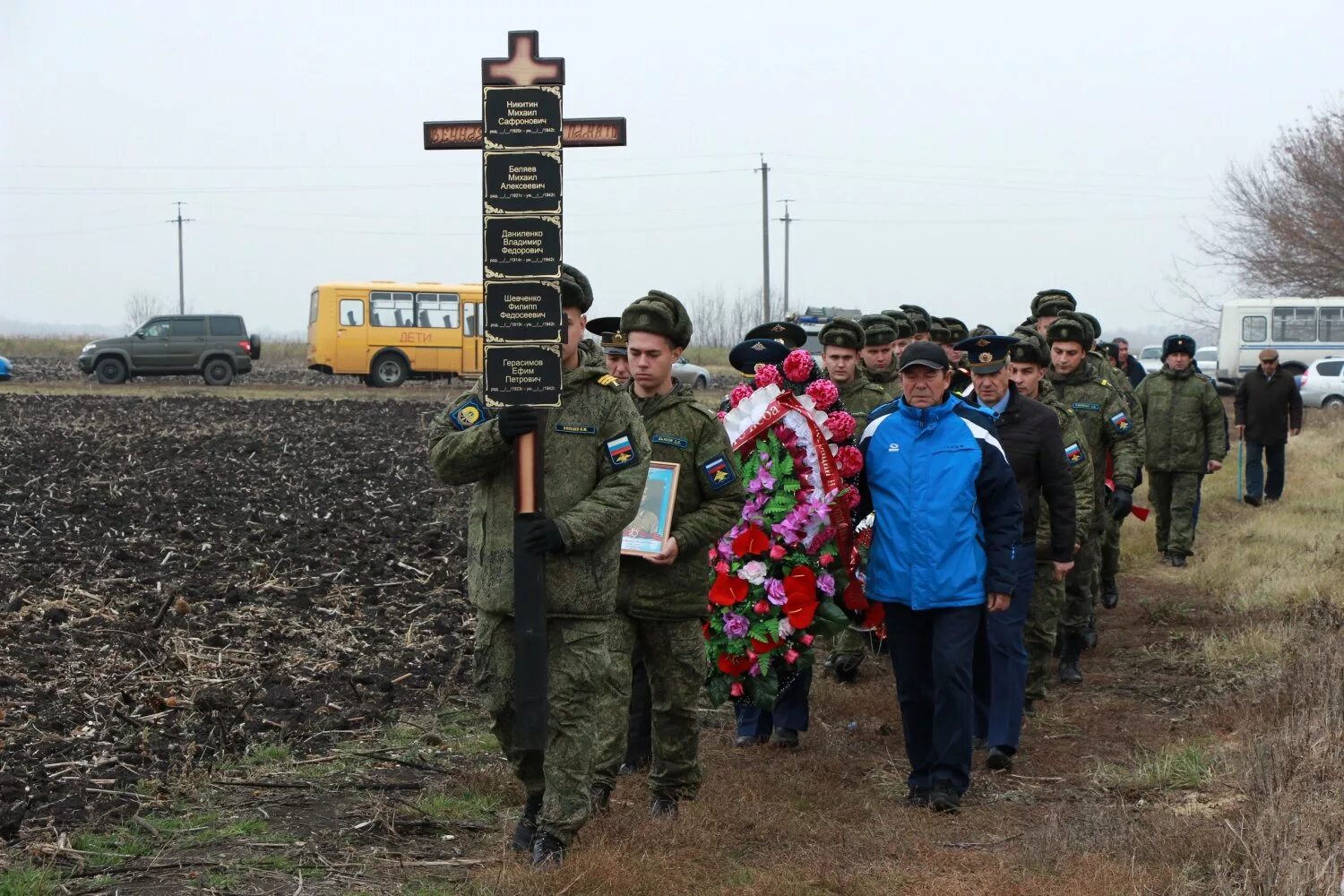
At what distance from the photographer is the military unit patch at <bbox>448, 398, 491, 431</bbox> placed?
528cm

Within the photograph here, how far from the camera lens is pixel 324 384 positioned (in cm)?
3959

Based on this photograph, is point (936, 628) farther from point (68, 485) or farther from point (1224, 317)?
point (1224, 317)

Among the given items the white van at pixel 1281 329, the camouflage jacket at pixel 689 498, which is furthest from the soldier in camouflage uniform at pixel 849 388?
the white van at pixel 1281 329

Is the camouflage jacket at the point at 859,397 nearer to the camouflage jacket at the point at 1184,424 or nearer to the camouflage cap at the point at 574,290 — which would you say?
the camouflage cap at the point at 574,290

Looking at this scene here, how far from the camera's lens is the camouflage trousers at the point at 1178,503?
1343 cm

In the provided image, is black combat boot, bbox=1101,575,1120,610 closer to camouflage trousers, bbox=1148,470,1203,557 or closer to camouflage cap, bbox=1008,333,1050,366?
camouflage trousers, bbox=1148,470,1203,557

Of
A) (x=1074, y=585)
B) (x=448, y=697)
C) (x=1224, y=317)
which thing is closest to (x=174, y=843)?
(x=448, y=697)

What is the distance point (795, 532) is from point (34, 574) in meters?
5.37

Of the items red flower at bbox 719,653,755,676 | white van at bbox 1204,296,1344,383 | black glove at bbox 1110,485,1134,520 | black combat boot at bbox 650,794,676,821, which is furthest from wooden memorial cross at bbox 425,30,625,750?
white van at bbox 1204,296,1344,383

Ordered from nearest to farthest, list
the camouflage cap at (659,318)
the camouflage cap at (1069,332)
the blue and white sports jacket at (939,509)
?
the camouflage cap at (659,318), the blue and white sports jacket at (939,509), the camouflage cap at (1069,332)

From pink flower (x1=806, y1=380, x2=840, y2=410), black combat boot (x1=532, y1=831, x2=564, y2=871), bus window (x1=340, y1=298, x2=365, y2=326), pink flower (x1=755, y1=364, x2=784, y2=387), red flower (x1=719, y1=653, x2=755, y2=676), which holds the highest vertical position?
bus window (x1=340, y1=298, x2=365, y2=326)

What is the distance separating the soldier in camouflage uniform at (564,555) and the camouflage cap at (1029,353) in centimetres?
353

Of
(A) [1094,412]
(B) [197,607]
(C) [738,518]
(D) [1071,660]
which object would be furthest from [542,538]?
(A) [1094,412]

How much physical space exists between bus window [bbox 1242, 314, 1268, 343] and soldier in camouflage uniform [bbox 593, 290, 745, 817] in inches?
1579
